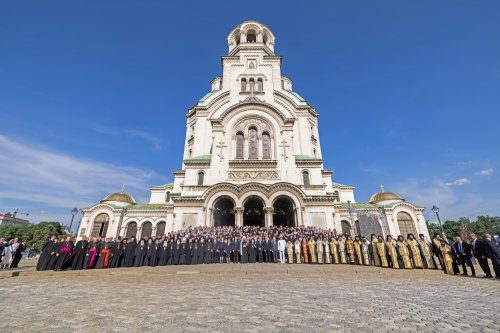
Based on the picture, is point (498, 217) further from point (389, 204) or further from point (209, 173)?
point (209, 173)

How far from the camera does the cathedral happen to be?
73.3 feet

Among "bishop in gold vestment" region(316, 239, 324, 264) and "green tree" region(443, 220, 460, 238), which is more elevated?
"green tree" region(443, 220, 460, 238)

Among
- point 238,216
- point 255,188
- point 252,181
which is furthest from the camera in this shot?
point 252,181

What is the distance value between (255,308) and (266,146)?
23.1 meters

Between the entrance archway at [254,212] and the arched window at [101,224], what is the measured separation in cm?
1735

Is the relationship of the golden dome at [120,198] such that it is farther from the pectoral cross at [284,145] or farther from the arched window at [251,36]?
the arched window at [251,36]

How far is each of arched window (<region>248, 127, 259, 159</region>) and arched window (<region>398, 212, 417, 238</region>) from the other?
63.9ft

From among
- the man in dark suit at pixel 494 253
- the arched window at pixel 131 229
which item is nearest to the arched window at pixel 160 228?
the arched window at pixel 131 229

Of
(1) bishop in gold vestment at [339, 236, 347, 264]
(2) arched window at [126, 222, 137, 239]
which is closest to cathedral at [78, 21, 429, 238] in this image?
(2) arched window at [126, 222, 137, 239]

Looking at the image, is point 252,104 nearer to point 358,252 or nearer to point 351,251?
point 351,251

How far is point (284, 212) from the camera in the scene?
2600 centimetres

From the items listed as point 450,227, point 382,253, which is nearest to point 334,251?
point 382,253

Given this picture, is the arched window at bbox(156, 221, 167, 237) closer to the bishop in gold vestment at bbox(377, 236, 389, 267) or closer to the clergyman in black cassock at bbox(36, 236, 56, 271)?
the clergyman in black cassock at bbox(36, 236, 56, 271)

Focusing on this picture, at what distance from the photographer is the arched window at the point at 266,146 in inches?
1052
